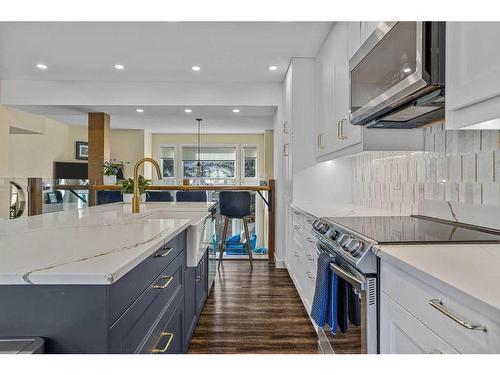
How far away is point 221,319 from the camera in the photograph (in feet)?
8.60

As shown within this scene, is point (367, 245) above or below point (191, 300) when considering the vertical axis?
above

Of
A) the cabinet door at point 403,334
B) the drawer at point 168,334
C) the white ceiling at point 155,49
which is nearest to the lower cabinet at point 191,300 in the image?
the drawer at point 168,334

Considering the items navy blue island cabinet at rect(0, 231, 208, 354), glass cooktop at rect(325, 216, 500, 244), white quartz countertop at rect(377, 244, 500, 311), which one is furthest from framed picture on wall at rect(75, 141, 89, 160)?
white quartz countertop at rect(377, 244, 500, 311)

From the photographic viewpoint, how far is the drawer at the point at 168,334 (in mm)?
1147

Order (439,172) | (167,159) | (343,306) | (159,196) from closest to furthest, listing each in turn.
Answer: (343,306), (439,172), (159,196), (167,159)

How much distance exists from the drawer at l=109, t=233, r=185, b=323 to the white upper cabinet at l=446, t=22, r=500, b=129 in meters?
1.12

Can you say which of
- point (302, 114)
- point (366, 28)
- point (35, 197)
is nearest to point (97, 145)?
point (35, 197)

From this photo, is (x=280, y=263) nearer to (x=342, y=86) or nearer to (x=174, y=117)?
(x=342, y=86)

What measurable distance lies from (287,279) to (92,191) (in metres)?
3.04

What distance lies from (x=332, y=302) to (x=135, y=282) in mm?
1007

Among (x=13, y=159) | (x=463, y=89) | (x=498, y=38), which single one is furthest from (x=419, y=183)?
(x=13, y=159)

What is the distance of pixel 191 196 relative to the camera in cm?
454

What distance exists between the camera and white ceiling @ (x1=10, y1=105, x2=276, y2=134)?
4609 millimetres

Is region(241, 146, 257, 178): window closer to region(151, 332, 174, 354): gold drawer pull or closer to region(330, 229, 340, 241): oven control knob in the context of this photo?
region(330, 229, 340, 241): oven control knob
